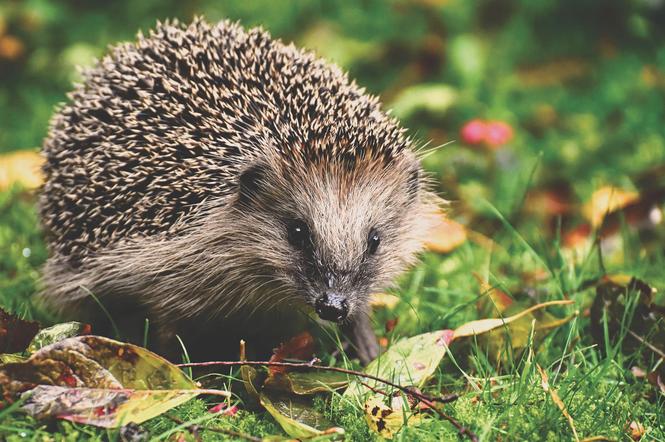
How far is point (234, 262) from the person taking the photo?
2953 millimetres

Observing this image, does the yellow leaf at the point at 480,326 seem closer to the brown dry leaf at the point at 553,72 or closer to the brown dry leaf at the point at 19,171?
the brown dry leaf at the point at 19,171

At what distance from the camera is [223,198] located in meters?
2.86

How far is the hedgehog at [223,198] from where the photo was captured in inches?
111

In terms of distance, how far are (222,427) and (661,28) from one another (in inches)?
188

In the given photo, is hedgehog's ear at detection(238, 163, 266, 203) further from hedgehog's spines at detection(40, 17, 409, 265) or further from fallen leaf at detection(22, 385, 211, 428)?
fallen leaf at detection(22, 385, 211, 428)

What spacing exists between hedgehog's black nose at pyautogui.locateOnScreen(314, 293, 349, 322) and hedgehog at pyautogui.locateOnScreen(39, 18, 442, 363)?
0.13 feet

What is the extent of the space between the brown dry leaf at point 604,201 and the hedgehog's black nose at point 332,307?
179 centimetres

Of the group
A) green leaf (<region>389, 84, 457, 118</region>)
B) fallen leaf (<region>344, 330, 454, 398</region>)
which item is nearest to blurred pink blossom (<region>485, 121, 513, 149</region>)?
green leaf (<region>389, 84, 457, 118</region>)

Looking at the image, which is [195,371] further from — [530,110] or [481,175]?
[530,110]

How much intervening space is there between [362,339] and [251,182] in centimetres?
74

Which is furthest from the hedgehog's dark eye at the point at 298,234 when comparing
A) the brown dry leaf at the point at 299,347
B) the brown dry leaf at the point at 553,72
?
the brown dry leaf at the point at 553,72

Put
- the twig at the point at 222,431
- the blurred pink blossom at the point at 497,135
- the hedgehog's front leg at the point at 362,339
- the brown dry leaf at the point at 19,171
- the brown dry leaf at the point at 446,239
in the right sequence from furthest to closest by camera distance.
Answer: the blurred pink blossom at the point at 497,135, the brown dry leaf at the point at 19,171, the brown dry leaf at the point at 446,239, the hedgehog's front leg at the point at 362,339, the twig at the point at 222,431

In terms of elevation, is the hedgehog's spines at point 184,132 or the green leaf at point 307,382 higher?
the hedgehog's spines at point 184,132

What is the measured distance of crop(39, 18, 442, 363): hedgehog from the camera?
2809mm
